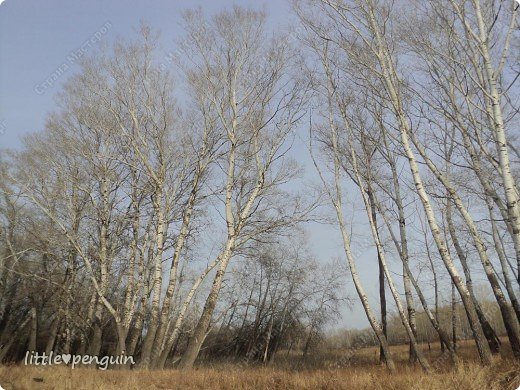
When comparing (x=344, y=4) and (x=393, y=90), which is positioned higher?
(x=344, y=4)

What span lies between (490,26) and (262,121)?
6.62m

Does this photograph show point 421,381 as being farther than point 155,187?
No

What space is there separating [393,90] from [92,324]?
13896 millimetres

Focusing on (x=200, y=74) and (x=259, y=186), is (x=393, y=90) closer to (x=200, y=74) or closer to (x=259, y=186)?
(x=259, y=186)

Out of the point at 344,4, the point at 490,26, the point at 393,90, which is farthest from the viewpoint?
the point at 344,4

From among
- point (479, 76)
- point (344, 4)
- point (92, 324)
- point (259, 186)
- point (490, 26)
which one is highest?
point (344, 4)

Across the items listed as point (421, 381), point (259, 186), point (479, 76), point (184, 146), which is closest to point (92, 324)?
point (184, 146)

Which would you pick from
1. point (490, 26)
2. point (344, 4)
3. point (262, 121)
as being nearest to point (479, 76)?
point (490, 26)

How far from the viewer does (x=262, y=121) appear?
1207cm

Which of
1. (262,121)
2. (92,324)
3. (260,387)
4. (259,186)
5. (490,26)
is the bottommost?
(260,387)

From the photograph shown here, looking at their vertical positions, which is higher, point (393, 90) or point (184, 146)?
point (184, 146)

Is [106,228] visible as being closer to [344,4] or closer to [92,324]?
[92,324]

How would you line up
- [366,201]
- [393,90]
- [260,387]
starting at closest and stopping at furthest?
[260,387]
[393,90]
[366,201]

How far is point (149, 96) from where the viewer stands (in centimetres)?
1220
